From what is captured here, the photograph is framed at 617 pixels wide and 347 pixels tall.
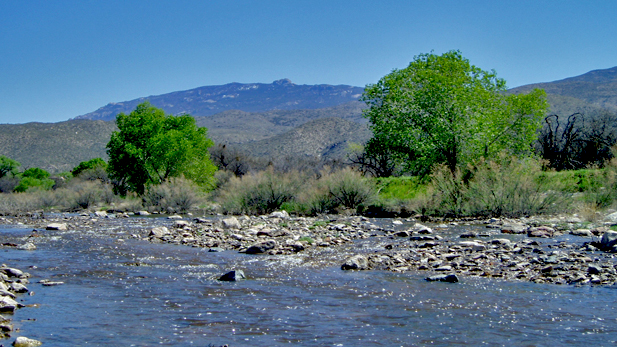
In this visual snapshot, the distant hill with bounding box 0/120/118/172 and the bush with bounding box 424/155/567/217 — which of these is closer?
the bush with bounding box 424/155/567/217

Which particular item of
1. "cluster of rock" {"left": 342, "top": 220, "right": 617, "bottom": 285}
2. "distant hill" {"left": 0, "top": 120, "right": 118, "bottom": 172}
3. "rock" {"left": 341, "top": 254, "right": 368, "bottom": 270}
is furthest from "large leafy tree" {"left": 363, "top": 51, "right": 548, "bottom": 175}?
"distant hill" {"left": 0, "top": 120, "right": 118, "bottom": 172}

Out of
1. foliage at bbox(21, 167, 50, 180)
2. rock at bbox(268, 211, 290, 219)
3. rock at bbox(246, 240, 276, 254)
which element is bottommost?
rock at bbox(268, 211, 290, 219)

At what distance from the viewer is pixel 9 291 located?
791 centimetres

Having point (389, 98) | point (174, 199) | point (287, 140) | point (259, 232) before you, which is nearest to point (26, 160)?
Answer: point (287, 140)

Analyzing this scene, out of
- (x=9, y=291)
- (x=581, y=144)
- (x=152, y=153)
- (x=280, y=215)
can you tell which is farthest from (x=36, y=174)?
(x=9, y=291)

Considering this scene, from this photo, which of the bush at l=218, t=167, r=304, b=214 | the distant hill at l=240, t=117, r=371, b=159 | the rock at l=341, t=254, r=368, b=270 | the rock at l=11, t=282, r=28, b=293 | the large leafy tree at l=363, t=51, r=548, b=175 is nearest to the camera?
the rock at l=11, t=282, r=28, b=293

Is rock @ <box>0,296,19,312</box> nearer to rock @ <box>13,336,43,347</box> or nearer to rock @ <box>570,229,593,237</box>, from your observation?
rock @ <box>13,336,43,347</box>

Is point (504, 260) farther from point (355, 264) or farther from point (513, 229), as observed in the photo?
point (513, 229)

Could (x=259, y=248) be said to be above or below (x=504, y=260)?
above

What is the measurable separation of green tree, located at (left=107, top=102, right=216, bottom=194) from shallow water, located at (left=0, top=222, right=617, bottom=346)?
27.5m

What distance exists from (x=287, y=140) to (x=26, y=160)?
167ft

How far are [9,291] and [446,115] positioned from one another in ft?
65.0

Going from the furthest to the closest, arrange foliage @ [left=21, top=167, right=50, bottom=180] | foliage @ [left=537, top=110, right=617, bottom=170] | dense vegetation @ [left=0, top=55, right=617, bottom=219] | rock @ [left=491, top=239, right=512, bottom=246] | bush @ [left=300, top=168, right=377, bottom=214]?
foliage @ [left=21, top=167, right=50, bottom=180] → foliage @ [left=537, top=110, right=617, bottom=170] → bush @ [left=300, top=168, right=377, bottom=214] → dense vegetation @ [left=0, top=55, right=617, bottom=219] → rock @ [left=491, top=239, right=512, bottom=246]

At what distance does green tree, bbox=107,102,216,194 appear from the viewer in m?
37.5
